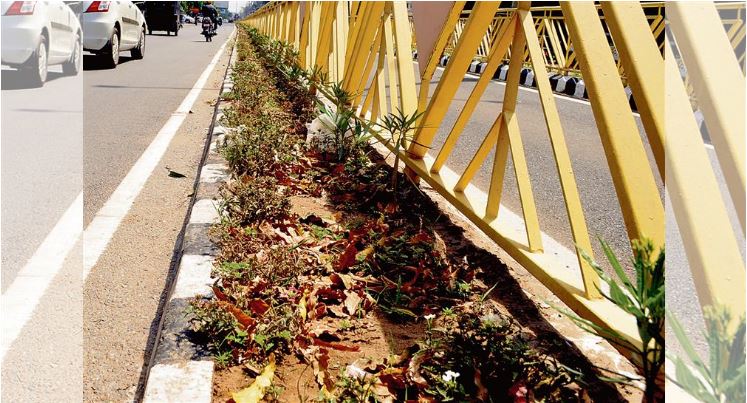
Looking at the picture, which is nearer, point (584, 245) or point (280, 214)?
point (584, 245)

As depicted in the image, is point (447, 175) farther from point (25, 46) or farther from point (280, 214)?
point (25, 46)

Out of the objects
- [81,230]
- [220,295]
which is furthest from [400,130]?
[81,230]

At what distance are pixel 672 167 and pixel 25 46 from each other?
358 inches

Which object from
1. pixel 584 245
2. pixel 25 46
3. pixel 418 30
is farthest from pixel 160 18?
pixel 584 245

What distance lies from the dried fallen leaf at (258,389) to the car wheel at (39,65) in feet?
28.0

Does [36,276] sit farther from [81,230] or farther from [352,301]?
[352,301]

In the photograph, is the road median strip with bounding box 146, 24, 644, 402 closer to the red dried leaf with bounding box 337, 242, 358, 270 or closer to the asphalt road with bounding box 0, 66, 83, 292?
the red dried leaf with bounding box 337, 242, 358, 270

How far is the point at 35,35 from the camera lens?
8.83 m

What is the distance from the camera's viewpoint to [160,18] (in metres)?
32.9

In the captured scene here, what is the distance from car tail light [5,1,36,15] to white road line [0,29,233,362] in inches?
196

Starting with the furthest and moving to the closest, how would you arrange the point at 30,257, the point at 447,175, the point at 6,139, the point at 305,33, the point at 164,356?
the point at 305,33, the point at 6,139, the point at 447,175, the point at 30,257, the point at 164,356

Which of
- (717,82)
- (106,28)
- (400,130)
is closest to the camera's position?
(717,82)

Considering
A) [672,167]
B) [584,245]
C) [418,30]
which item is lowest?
[584,245]

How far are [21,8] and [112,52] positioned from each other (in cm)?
385
